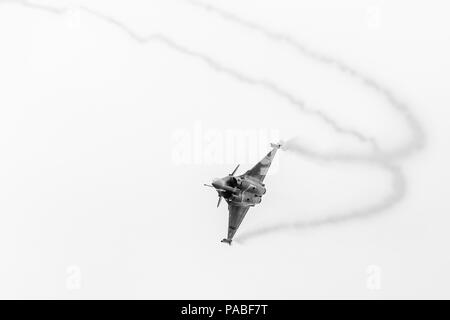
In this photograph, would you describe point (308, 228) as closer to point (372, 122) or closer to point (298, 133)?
point (298, 133)

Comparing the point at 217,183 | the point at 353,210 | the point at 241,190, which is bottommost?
the point at 353,210

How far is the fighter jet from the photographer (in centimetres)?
4788

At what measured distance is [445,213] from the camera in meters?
67.7

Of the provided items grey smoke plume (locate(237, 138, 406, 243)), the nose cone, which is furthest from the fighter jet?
grey smoke plume (locate(237, 138, 406, 243))

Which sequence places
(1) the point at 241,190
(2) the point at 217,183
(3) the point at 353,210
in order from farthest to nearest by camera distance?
(3) the point at 353,210, (1) the point at 241,190, (2) the point at 217,183

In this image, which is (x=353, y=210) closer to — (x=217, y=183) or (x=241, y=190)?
(x=241, y=190)

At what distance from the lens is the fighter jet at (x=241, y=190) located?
4788 cm

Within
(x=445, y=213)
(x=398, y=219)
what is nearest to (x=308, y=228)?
(x=398, y=219)

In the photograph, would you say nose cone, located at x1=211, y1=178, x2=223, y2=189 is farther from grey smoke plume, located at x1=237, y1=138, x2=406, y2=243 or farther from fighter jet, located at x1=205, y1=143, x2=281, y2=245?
grey smoke plume, located at x1=237, y1=138, x2=406, y2=243

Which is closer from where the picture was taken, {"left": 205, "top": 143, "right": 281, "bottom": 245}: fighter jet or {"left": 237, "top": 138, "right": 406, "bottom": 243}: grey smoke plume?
{"left": 205, "top": 143, "right": 281, "bottom": 245}: fighter jet

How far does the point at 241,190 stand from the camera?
49.0 metres

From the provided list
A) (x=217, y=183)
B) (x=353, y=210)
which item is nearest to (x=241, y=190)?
(x=217, y=183)

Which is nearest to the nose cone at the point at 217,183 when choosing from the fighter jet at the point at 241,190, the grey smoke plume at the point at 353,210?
the fighter jet at the point at 241,190

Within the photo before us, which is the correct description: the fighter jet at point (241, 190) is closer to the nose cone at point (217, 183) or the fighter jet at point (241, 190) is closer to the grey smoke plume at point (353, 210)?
the nose cone at point (217, 183)
